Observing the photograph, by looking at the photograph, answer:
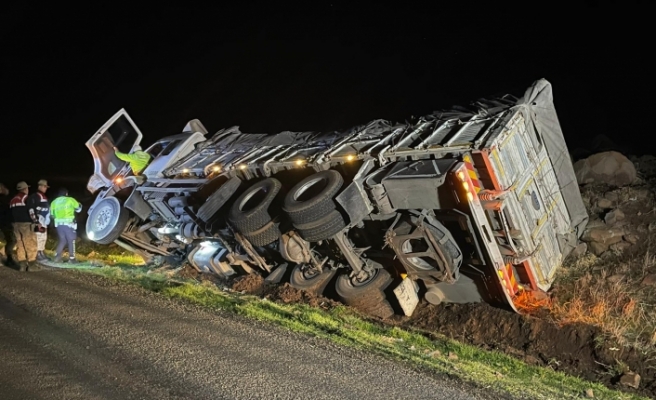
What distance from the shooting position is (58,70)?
46188 millimetres

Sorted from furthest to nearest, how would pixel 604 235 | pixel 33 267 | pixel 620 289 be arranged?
pixel 33 267 → pixel 604 235 → pixel 620 289

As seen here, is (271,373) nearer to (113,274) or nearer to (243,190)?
(243,190)

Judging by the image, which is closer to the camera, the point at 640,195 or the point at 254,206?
the point at 254,206

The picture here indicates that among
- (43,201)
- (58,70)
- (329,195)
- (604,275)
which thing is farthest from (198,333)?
(58,70)

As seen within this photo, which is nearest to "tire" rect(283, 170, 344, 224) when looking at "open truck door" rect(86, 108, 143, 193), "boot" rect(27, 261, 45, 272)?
"open truck door" rect(86, 108, 143, 193)

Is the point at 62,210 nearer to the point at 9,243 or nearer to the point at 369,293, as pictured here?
the point at 9,243

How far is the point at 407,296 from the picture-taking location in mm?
7113

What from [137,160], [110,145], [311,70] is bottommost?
[311,70]

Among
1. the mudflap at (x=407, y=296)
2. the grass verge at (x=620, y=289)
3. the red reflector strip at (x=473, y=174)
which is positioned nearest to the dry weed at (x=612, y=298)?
the grass verge at (x=620, y=289)

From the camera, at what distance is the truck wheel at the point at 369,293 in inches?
288

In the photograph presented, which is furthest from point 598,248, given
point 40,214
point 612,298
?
point 40,214

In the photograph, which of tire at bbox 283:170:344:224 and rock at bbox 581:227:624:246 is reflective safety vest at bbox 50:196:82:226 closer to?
tire at bbox 283:170:344:224

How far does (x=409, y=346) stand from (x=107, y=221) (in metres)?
5.76

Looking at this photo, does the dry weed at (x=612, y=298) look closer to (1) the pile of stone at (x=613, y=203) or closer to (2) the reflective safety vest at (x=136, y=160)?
(1) the pile of stone at (x=613, y=203)
